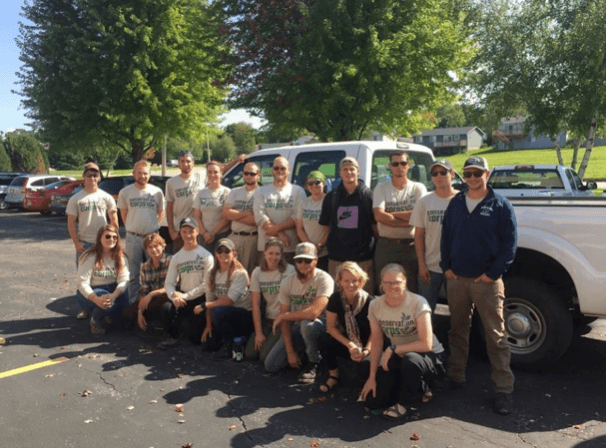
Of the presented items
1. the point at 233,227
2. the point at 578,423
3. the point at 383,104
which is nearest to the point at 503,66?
the point at 383,104

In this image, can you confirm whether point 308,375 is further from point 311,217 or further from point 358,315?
point 311,217

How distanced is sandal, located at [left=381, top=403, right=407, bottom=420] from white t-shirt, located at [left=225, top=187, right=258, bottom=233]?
2.74m

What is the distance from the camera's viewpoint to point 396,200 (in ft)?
17.2

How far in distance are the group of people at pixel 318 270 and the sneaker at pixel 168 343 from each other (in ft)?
0.04

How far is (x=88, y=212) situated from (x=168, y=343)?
2.03 metres

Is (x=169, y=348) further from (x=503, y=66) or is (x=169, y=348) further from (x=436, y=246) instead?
(x=503, y=66)

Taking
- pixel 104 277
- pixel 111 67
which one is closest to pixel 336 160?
pixel 104 277

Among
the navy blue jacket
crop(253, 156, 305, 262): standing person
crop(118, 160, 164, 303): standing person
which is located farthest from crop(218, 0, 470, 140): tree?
the navy blue jacket

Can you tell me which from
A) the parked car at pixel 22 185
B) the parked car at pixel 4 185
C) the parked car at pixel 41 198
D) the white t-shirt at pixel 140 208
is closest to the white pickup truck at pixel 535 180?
the white t-shirt at pixel 140 208

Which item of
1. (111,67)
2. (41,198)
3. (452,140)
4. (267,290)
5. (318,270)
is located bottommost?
(267,290)

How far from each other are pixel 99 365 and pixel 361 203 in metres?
2.88

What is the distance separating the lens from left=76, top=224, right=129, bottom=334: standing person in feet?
20.9

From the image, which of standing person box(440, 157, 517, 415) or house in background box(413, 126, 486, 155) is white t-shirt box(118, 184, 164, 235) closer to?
standing person box(440, 157, 517, 415)

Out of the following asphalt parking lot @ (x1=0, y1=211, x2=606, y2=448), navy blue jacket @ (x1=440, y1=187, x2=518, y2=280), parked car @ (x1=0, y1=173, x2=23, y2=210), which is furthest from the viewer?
parked car @ (x1=0, y1=173, x2=23, y2=210)
